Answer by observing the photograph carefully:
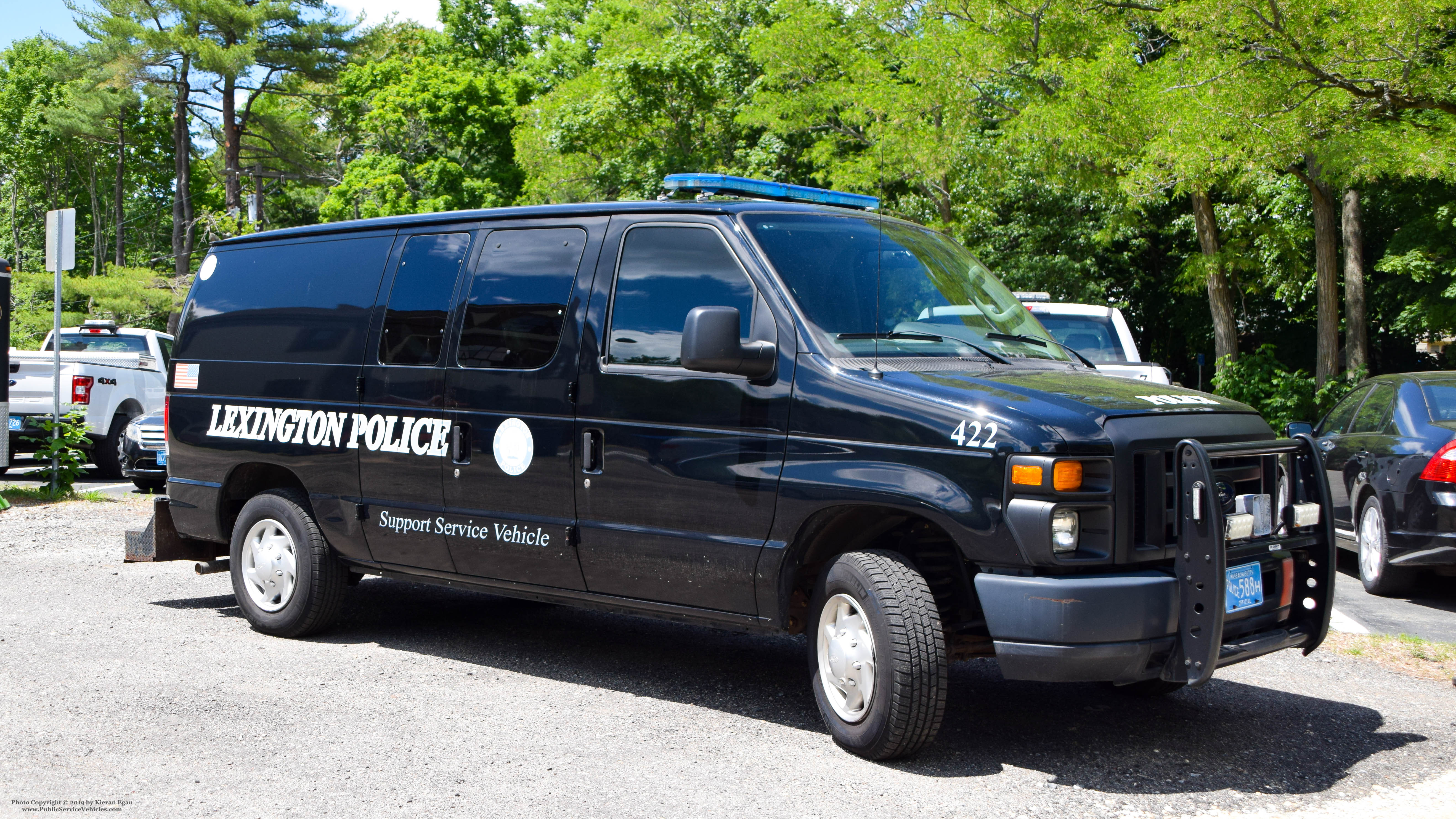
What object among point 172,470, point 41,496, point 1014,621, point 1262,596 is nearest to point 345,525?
point 172,470

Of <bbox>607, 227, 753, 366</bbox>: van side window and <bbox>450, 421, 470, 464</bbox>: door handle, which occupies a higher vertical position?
<bbox>607, 227, 753, 366</bbox>: van side window

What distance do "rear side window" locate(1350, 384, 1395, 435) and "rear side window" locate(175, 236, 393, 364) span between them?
22.7ft

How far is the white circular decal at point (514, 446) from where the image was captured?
576 cm

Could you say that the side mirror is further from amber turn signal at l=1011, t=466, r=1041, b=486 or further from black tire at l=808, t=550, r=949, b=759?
amber turn signal at l=1011, t=466, r=1041, b=486

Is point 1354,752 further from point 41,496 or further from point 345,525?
point 41,496

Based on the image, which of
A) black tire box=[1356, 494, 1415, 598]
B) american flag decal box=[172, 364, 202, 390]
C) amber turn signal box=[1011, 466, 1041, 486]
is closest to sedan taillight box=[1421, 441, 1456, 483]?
black tire box=[1356, 494, 1415, 598]

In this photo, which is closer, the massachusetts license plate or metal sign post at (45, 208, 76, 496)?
the massachusetts license plate

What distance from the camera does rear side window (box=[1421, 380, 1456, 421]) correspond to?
8.66 metres

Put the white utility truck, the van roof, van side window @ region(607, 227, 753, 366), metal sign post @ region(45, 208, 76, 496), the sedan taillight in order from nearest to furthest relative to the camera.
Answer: van side window @ region(607, 227, 753, 366)
the van roof
the sedan taillight
the white utility truck
metal sign post @ region(45, 208, 76, 496)

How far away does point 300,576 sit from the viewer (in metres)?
6.78

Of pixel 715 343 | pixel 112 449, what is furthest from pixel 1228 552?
pixel 112 449

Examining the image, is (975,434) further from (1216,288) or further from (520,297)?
(1216,288)

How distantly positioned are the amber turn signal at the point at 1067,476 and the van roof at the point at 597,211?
178 cm

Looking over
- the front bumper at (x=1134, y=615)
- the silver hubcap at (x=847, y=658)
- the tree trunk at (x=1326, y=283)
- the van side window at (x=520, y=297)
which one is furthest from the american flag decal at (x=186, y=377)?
the tree trunk at (x=1326, y=283)
